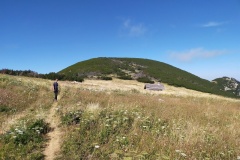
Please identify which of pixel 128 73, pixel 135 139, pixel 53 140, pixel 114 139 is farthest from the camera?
pixel 128 73

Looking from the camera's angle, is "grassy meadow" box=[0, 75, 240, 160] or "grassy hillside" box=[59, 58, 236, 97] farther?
"grassy hillside" box=[59, 58, 236, 97]

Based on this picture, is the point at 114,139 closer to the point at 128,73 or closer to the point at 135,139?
the point at 135,139

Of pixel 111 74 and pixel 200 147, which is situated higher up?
pixel 111 74

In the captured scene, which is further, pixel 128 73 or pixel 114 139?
pixel 128 73

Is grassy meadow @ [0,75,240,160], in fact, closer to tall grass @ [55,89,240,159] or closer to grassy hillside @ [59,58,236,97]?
tall grass @ [55,89,240,159]

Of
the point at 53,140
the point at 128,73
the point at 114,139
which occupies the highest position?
the point at 128,73

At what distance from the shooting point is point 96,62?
7075 cm

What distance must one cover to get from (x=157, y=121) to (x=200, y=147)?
11.4 feet

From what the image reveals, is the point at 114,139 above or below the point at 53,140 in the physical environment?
above

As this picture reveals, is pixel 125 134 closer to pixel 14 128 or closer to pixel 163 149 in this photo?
pixel 163 149

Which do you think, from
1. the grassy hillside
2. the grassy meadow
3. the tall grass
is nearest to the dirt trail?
the grassy meadow

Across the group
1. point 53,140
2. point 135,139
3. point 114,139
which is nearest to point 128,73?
point 53,140

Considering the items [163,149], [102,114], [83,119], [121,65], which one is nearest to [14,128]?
[83,119]

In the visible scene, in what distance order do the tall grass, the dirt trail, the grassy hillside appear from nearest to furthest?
the tall grass < the dirt trail < the grassy hillside
